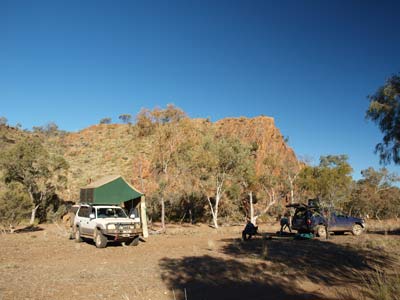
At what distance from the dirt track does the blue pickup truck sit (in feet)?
7.44

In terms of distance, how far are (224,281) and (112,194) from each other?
38.1 ft

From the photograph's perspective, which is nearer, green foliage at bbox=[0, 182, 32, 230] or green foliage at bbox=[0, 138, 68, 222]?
green foliage at bbox=[0, 182, 32, 230]

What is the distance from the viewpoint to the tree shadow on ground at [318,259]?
9328 millimetres

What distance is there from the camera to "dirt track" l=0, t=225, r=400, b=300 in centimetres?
767

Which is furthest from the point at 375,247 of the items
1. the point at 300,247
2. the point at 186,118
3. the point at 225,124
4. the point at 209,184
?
the point at 225,124

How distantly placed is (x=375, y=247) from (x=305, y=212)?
4.63 meters

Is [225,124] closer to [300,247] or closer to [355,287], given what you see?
[300,247]

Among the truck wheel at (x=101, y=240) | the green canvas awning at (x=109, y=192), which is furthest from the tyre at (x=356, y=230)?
the truck wheel at (x=101, y=240)

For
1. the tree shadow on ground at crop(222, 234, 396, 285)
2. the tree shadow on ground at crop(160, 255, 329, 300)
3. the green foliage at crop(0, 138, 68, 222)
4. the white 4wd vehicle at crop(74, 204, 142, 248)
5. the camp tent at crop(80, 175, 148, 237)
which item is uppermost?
the green foliage at crop(0, 138, 68, 222)

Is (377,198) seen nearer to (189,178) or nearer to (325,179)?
(325,179)

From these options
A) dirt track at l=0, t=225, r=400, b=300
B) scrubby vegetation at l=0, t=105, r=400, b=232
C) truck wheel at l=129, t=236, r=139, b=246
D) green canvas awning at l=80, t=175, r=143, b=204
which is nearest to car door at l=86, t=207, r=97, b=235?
dirt track at l=0, t=225, r=400, b=300

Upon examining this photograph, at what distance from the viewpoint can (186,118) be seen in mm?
25594

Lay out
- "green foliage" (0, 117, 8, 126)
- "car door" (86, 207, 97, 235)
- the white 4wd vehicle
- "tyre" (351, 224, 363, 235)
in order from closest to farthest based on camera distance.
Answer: the white 4wd vehicle → "car door" (86, 207, 97, 235) → "tyre" (351, 224, 363, 235) → "green foliage" (0, 117, 8, 126)

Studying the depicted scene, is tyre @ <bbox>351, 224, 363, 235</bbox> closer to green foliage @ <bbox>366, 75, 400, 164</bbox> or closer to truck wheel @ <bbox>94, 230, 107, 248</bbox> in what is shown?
green foliage @ <bbox>366, 75, 400, 164</bbox>
